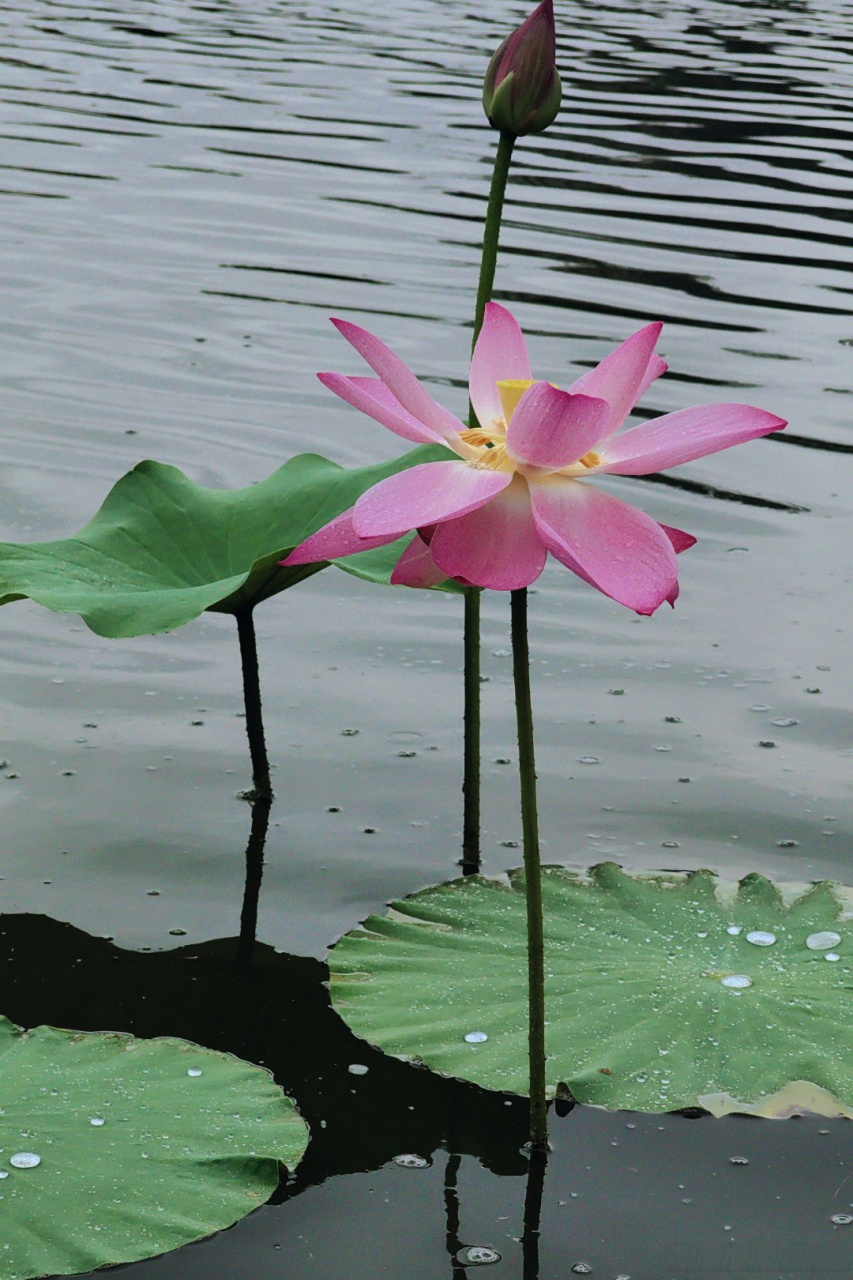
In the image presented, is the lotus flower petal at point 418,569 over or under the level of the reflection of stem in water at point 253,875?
over

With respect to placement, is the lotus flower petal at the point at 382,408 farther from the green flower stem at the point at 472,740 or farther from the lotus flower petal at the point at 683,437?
the green flower stem at the point at 472,740

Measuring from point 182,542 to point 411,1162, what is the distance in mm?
1015

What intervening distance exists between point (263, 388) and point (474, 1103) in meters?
3.27

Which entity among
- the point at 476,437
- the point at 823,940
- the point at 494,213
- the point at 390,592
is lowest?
the point at 390,592

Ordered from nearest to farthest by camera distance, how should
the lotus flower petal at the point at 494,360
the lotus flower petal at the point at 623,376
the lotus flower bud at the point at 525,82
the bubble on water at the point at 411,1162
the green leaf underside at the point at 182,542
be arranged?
the lotus flower petal at the point at 623,376
the lotus flower petal at the point at 494,360
the bubble on water at the point at 411,1162
the lotus flower bud at the point at 525,82
the green leaf underside at the point at 182,542

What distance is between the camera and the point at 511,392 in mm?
1302

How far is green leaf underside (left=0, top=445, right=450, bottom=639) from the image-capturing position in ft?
6.33

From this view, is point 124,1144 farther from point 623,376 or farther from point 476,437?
point 623,376

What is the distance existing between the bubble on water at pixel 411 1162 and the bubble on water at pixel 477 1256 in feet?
0.40

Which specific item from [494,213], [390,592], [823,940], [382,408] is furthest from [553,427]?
[390,592]

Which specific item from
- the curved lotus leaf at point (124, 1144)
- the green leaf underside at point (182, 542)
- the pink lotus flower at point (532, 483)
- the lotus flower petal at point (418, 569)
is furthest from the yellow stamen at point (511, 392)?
the curved lotus leaf at point (124, 1144)

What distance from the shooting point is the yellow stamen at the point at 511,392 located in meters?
1.30

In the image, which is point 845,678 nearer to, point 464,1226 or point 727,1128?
point 727,1128

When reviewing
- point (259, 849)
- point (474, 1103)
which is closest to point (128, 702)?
point (259, 849)
